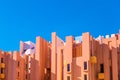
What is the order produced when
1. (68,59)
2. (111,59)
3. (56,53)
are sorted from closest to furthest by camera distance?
(111,59)
(68,59)
(56,53)

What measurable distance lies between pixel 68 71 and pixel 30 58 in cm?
993

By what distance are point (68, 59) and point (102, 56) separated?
469 centimetres

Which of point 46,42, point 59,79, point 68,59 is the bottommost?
point 59,79

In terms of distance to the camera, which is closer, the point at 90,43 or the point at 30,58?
the point at 90,43

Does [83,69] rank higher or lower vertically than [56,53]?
lower

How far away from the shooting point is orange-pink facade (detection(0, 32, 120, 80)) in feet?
119

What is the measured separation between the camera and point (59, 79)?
39.6 m

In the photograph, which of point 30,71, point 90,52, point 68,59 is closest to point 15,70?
point 30,71

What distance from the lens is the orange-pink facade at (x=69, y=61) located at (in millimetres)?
36188

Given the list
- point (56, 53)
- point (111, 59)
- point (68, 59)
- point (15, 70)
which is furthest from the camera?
point (15, 70)

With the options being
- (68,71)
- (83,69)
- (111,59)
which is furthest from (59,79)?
(111,59)

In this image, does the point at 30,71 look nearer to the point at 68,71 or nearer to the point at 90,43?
the point at 68,71

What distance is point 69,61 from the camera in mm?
38531

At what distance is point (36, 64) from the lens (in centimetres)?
4344
